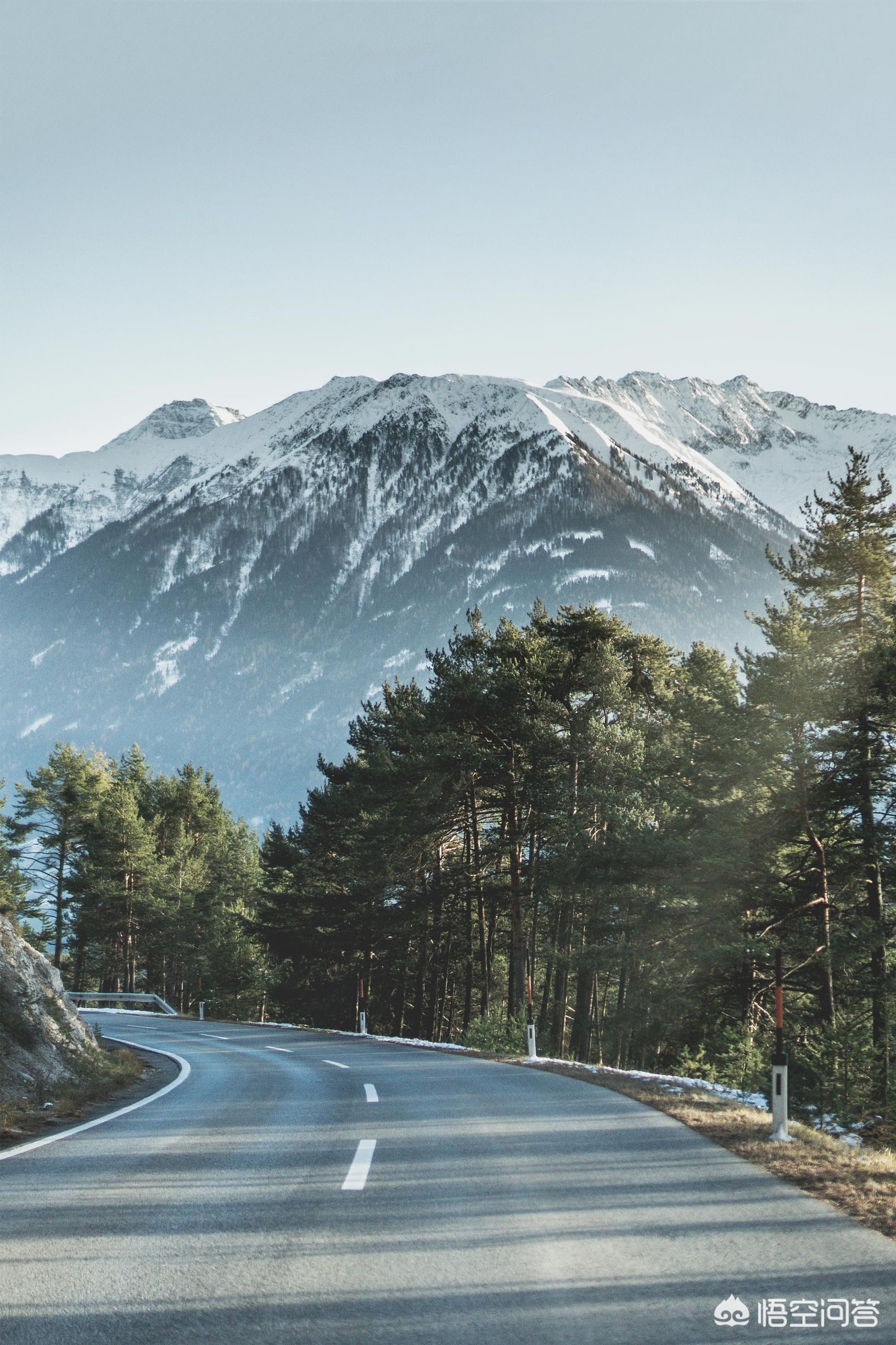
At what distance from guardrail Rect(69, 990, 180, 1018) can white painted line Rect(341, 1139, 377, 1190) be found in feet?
134

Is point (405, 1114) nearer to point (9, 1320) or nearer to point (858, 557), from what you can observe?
point (9, 1320)

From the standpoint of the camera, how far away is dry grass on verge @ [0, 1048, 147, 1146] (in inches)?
397

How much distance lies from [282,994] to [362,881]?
1615cm

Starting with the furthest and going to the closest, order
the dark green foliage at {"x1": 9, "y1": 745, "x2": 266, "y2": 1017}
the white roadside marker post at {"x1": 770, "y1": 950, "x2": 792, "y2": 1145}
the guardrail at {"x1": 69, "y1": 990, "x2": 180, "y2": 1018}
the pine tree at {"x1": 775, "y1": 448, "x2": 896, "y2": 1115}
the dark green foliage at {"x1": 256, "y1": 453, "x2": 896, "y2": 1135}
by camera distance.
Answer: the dark green foliage at {"x1": 9, "y1": 745, "x2": 266, "y2": 1017}
the guardrail at {"x1": 69, "y1": 990, "x2": 180, "y2": 1018}
the dark green foliage at {"x1": 256, "y1": 453, "x2": 896, "y2": 1135}
the pine tree at {"x1": 775, "y1": 448, "x2": 896, "y2": 1115}
the white roadside marker post at {"x1": 770, "y1": 950, "x2": 792, "y2": 1145}

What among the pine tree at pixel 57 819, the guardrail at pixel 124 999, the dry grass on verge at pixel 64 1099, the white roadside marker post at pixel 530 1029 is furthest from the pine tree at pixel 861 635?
the pine tree at pixel 57 819

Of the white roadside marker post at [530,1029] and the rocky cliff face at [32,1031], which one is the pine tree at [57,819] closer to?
the white roadside marker post at [530,1029]

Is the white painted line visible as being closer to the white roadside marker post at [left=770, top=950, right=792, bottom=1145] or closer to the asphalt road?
the asphalt road

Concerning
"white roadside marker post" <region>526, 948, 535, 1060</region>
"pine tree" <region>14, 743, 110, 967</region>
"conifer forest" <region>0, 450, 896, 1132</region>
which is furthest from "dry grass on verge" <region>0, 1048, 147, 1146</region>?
"pine tree" <region>14, 743, 110, 967</region>

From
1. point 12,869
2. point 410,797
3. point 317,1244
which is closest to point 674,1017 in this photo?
point 410,797

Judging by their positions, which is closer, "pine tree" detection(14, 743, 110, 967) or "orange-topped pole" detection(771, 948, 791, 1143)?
"orange-topped pole" detection(771, 948, 791, 1143)

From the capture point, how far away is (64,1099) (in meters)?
12.3

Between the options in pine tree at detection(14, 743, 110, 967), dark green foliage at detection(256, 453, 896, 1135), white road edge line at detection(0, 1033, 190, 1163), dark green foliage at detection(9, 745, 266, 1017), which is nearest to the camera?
white road edge line at detection(0, 1033, 190, 1163)

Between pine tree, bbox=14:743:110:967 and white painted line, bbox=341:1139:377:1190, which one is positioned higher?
pine tree, bbox=14:743:110:967

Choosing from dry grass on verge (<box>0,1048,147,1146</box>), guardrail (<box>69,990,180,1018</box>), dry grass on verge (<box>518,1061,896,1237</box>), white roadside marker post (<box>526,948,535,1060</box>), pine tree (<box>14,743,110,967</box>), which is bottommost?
guardrail (<box>69,990,180,1018</box>)
